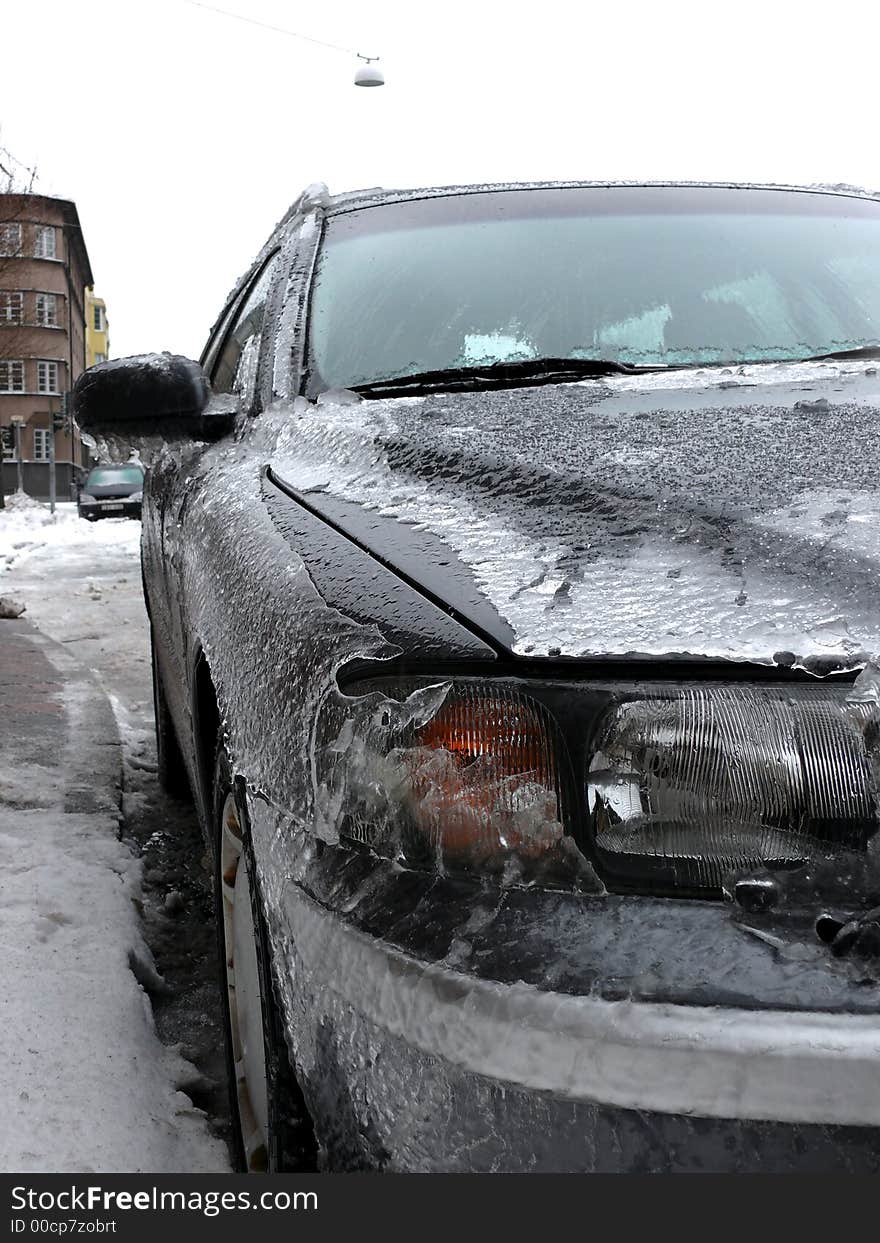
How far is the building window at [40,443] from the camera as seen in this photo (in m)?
63.6

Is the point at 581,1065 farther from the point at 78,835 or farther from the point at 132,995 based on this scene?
the point at 78,835

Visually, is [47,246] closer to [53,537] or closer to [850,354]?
[53,537]

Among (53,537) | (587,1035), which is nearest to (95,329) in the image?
(53,537)

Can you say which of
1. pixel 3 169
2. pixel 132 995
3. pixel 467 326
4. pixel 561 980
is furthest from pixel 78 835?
pixel 3 169

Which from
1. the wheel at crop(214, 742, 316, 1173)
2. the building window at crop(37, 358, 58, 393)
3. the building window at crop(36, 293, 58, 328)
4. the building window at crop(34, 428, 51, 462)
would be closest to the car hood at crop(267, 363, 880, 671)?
the wheel at crop(214, 742, 316, 1173)

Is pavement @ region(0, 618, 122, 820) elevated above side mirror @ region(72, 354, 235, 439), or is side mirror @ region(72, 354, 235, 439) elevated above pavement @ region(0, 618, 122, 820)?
side mirror @ region(72, 354, 235, 439)

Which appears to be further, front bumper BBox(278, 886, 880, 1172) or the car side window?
→ the car side window

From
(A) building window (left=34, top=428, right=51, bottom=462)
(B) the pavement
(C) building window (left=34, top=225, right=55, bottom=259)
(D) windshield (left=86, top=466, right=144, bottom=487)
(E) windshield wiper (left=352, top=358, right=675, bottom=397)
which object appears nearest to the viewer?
(E) windshield wiper (left=352, top=358, right=675, bottom=397)

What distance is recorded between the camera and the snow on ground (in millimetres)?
1822

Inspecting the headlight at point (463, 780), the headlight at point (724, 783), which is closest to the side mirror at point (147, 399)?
the headlight at point (463, 780)

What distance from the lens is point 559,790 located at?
104cm

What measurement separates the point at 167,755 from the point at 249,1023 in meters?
2.23

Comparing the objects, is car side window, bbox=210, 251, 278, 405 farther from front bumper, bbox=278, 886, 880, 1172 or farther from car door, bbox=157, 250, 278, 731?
front bumper, bbox=278, 886, 880, 1172

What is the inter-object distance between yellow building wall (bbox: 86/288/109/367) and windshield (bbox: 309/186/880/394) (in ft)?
285
